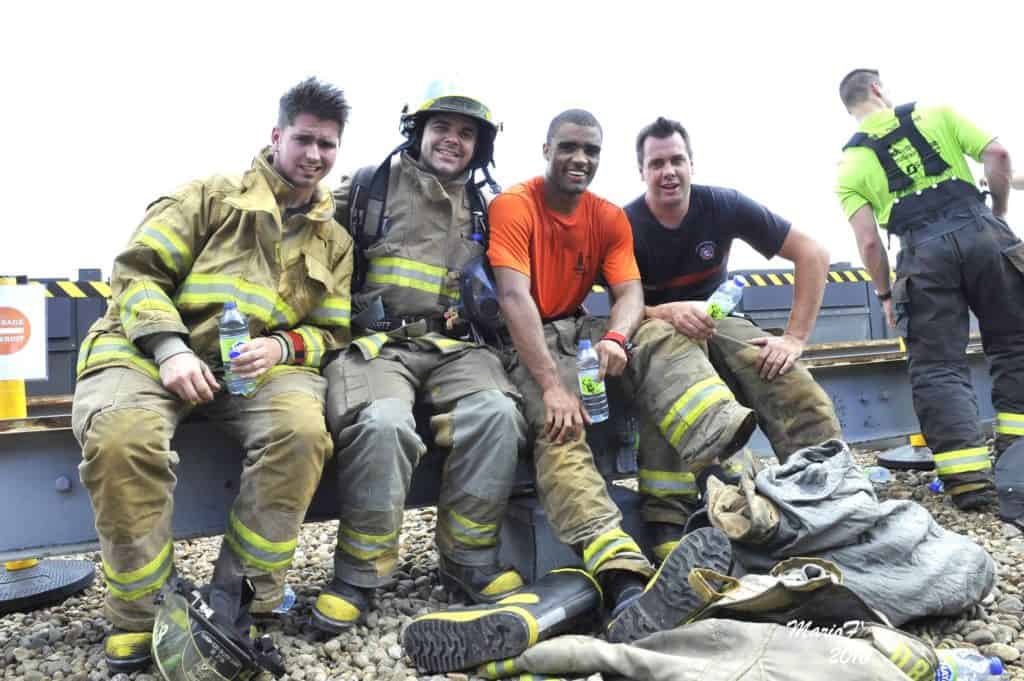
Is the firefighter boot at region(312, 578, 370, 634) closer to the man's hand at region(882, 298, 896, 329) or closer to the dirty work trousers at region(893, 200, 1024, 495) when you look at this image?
the dirty work trousers at region(893, 200, 1024, 495)

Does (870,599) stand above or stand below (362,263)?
below

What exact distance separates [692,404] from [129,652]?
213cm

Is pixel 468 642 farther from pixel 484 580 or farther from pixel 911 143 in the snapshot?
pixel 911 143

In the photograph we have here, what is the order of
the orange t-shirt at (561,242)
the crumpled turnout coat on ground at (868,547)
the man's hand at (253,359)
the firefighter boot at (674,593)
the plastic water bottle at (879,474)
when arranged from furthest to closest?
the plastic water bottle at (879,474) < the orange t-shirt at (561,242) < the man's hand at (253,359) < the crumpled turnout coat on ground at (868,547) < the firefighter boot at (674,593)

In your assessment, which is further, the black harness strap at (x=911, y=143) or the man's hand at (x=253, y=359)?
the black harness strap at (x=911, y=143)

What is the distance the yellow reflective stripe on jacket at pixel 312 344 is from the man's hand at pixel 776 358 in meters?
1.91

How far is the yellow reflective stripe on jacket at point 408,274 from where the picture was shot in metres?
3.48

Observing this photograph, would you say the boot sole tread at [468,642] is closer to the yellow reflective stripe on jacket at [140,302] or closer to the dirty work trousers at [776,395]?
the yellow reflective stripe on jacket at [140,302]

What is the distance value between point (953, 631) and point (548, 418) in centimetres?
158

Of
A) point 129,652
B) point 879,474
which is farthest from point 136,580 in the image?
point 879,474

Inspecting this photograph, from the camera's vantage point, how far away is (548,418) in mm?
3260

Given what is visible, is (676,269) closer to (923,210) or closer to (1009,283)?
(923,210)

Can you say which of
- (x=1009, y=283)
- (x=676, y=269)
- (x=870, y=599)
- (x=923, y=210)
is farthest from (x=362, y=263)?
(x=1009, y=283)

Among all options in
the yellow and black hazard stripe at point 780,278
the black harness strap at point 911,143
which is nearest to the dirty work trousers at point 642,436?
the black harness strap at point 911,143
